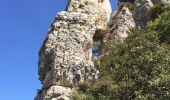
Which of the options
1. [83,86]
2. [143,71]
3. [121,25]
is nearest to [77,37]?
[121,25]

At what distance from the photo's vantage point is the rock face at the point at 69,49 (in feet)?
153

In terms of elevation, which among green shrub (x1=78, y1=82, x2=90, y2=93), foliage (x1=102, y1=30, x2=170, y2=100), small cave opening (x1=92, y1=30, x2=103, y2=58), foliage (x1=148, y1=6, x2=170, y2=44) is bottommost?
foliage (x1=102, y1=30, x2=170, y2=100)

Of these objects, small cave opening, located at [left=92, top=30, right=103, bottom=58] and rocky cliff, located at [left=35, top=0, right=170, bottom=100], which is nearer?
rocky cliff, located at [left=35, top=0, right=170, bottom=100]

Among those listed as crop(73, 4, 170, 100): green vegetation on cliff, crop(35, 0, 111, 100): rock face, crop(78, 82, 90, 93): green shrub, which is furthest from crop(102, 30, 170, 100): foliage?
crop(35, 0, 111, 100): rock face

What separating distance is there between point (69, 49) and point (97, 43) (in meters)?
7.73

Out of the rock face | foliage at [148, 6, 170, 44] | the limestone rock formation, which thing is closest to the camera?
foliage at [148, 6, 170, 44]

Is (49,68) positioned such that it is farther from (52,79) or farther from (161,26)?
(161,26)

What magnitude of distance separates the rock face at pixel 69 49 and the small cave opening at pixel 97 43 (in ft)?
3.10

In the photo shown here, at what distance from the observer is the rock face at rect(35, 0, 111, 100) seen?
46.7m

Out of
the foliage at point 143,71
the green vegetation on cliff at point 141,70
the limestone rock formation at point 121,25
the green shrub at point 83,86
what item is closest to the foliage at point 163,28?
the green vegetation on cliff at point 141,70

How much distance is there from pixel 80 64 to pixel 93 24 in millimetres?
10319

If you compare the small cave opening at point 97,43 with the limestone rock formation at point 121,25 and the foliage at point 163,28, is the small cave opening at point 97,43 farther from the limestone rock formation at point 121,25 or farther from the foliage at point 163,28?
the foliage at point 163,28

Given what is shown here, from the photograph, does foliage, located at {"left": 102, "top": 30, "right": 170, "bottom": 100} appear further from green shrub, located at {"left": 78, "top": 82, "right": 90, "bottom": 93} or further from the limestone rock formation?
the limestone rock formation

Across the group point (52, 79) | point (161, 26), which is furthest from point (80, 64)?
point (161, 26)
